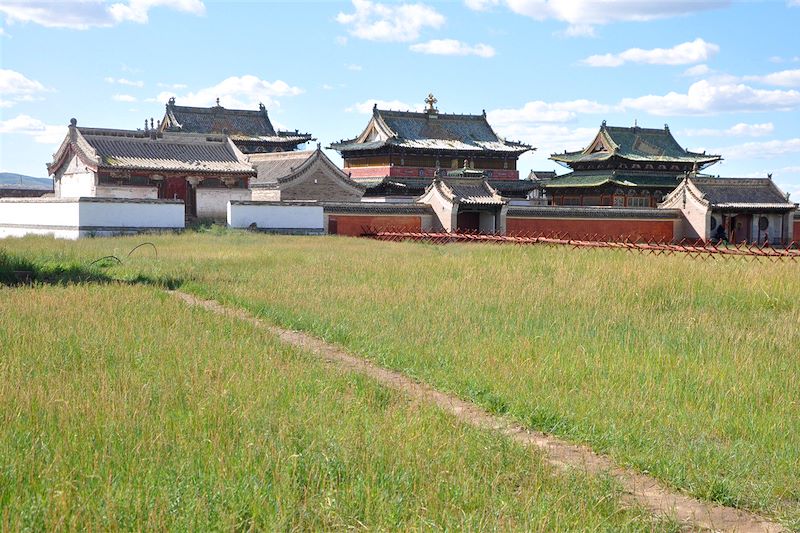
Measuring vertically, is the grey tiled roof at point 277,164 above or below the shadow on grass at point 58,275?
above

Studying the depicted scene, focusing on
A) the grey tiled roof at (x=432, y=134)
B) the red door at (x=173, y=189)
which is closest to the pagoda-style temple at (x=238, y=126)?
the grey tiled roof at (x=432, y=134)

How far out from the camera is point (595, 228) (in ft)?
135

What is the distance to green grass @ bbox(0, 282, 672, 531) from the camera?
190 inches

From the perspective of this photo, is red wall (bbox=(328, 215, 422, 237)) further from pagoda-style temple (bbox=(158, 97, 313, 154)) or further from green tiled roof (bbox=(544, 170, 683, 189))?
green tiled roof (bbox=(544, 170, 683, 189))

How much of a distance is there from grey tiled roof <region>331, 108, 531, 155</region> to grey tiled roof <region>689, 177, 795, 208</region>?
9.70 m

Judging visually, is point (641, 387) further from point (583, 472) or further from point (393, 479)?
point (393, 479)

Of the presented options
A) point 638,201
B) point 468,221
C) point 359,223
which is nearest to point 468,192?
point 468,221

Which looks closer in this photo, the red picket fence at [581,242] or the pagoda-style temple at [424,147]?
the red picket fence at [581,242]

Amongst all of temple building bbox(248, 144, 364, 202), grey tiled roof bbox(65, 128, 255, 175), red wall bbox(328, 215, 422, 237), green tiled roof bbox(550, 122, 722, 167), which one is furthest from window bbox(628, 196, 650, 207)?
grey tiled roof bbox(65, 128, 255, 175)

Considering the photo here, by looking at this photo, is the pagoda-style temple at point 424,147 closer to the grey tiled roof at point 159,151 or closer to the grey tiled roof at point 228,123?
the grey tiled roof at point 228,123

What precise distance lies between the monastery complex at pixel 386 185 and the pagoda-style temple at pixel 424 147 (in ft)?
0.26

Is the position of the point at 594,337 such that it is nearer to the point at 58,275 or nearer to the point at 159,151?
the point at 58,275

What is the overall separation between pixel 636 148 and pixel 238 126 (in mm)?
22187

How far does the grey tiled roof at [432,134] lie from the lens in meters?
45.2
